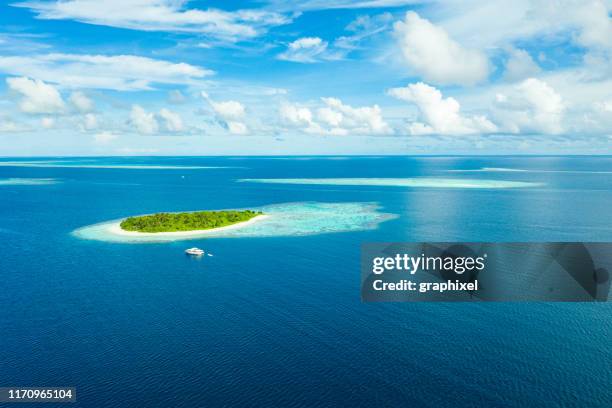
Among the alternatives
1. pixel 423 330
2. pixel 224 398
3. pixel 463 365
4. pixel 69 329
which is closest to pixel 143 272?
pixel 69 329

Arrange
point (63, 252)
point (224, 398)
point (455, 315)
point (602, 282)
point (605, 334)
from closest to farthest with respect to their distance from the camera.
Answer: point (224, 398), point (605, 334), point (455, 315), point (602, 282), point (63, 252)

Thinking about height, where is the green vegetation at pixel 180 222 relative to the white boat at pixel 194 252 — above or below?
above

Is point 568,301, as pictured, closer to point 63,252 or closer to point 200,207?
point 63,252

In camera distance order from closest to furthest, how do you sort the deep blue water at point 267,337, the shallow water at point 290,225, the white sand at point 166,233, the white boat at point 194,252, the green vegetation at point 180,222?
the deep blue water at point 267,337
the white boat at point 194,252
the shallow water at point 290,225
the white sand at point 166,233
the green vegetation at point 180,222

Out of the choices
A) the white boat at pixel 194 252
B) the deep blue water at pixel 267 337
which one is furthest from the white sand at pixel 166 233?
the white boat at pixel 194 252

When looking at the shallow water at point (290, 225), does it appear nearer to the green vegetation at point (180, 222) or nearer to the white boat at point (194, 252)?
the green vegetation at point (180, 222)

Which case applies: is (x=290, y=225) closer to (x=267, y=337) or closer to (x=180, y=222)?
(x=180, y=222)

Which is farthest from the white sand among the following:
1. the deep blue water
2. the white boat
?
the white boat

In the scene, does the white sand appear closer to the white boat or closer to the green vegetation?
the green vegetation
